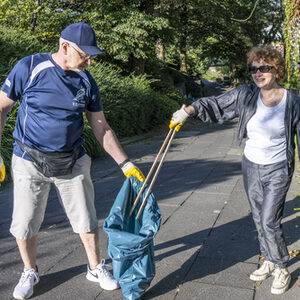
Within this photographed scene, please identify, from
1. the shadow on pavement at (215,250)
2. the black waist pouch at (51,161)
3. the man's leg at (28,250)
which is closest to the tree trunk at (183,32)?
the shadow on pavement at (215,250)

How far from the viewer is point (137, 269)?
9.21 feet

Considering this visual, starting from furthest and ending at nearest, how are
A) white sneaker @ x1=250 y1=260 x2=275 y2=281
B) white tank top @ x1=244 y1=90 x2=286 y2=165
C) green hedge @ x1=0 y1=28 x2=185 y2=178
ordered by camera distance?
green hedge @ x1=0 y1=28 x2=185 y2=178 < white sneaker @ x1=250 y1=260 x2=275 y2=281 < white tank top @ x1=244 y1=90 x2=286 y2=165

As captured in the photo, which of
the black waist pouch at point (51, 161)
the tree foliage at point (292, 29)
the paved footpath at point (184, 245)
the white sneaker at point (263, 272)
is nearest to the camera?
the black waist pouch at point (51, 161)

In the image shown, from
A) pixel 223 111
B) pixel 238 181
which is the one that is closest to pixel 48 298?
pixel 223 111

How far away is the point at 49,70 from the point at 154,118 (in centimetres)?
1217

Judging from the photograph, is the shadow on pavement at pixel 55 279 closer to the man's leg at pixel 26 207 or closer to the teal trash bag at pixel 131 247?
the man's leg at pixel 26 207

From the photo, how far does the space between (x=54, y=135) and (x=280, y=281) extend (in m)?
1.86

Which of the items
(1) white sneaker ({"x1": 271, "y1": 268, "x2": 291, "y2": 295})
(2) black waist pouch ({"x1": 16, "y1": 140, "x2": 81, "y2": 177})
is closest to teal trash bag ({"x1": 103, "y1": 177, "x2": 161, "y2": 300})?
(2) black waist pouch ({"x1": 16, "y1": 140, "x2": 81, "y2": 177})

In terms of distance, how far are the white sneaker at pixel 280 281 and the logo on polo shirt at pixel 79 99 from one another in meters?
1.80

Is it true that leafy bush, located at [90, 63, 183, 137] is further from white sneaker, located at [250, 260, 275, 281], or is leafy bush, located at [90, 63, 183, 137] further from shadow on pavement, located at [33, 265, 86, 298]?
white sneaker, located at [250, 260, 275, 281]

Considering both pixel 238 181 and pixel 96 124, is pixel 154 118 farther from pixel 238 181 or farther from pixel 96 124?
pixel 96 124

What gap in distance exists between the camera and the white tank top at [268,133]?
2.91 meters

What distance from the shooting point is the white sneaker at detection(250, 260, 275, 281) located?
3152 millimetres

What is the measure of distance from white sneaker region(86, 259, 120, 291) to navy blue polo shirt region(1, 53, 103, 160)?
914 millimetres
